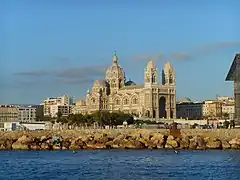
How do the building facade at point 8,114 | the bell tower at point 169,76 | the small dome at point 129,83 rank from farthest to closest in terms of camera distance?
the building facade at point 8,114 < the small dome at point 129,83 < the bell tower at point 169,76

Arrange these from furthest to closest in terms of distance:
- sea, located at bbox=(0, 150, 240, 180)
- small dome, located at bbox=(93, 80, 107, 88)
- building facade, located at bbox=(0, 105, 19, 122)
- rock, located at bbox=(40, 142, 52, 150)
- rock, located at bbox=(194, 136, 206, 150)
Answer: building facade, located at bbox=(0, 105, 19, 122) < small dome, located at bbox=(93, 80, 107, 88) < rock, located at bbox=(40, 142, 52, 150) < rock, located at bbox=(194, 136, 206, 150) < sea, located at bbox=(0, 150, 240, 180)


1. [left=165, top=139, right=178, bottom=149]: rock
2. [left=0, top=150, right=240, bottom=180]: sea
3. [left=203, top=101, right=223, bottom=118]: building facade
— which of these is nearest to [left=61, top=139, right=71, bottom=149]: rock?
[left=165, top=139, right=178, bottom=149]: rock

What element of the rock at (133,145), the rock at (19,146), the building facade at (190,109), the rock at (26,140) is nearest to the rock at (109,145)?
the rock at (133,145)

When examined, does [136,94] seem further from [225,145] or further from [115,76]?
[225,145]

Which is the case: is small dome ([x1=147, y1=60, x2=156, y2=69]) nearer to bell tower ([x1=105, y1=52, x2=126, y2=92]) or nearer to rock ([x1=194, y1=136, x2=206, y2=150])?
bell tower ([x1=105, y1=52, x2=126, y2=92])

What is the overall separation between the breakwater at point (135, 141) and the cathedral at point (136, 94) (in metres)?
77.4

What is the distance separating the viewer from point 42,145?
68125 millimetres

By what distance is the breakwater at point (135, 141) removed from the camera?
6450 centimetres

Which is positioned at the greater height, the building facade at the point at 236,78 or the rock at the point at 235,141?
the building facade at the point at 236,78

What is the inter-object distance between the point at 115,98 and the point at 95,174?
127 m

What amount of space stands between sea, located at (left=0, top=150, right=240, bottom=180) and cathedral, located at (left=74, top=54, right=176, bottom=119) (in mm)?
97249

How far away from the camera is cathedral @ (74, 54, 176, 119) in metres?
155

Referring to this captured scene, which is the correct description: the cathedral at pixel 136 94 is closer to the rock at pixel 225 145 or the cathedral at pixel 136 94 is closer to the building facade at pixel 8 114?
the building facade at pixel 8 114

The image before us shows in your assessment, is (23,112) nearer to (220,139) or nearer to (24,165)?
(220,139)
